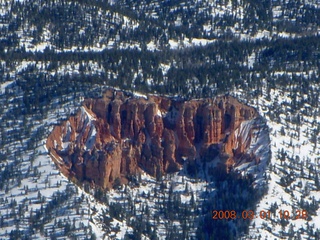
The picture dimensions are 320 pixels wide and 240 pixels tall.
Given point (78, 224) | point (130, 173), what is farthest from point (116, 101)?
point (78, 224)

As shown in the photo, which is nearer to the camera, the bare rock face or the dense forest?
the dense forest

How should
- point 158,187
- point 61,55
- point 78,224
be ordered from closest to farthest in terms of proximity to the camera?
point 78,224 → point 158,187 → point 61,55

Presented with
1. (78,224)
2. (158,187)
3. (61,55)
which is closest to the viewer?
(78,224)

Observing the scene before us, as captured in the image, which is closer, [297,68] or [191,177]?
[191,177]

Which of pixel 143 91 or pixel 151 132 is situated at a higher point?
pixel 143 91

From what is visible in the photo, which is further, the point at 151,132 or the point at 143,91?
the point at 143,91

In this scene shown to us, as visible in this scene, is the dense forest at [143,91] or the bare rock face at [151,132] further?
the bare rock face at [151,132]

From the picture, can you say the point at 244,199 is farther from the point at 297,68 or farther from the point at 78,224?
the point at 297,68

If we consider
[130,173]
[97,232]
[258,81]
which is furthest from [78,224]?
[258,81]
